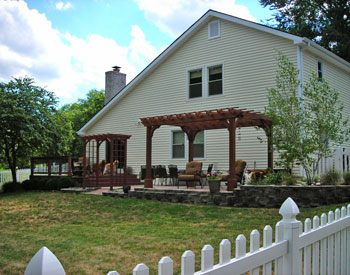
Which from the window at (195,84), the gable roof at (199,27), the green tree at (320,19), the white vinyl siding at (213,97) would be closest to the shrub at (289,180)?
the white vinyl siding at (213,97)

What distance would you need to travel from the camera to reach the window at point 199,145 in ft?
53.5

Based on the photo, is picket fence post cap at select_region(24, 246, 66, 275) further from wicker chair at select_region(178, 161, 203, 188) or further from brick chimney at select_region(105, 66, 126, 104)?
brick chimney at select_region(105, 66, 126, 104)

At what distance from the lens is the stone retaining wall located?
374 inches

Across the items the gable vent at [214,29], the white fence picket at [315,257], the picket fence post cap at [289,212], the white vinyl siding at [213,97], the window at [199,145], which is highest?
the gable vent at [214,29]

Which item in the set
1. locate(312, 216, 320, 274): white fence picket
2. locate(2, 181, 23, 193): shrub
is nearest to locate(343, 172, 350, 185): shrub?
locate(312, 216, 320, 274): white fence picket

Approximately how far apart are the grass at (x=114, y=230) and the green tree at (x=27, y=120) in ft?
16.8

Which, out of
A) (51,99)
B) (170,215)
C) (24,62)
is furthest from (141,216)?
(24,62)

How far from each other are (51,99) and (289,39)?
37.0 ft

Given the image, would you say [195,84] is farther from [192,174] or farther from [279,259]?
[279,259]

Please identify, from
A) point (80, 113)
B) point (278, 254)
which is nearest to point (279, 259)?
point (278, 254)

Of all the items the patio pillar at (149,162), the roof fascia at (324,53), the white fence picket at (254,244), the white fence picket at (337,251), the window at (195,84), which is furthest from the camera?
the window at (195,84)

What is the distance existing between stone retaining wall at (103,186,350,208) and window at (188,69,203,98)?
6.06 m

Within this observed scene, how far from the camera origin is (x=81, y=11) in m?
15.0

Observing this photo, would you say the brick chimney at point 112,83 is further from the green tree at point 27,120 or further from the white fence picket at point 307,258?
the white fence picket at point 307,258
